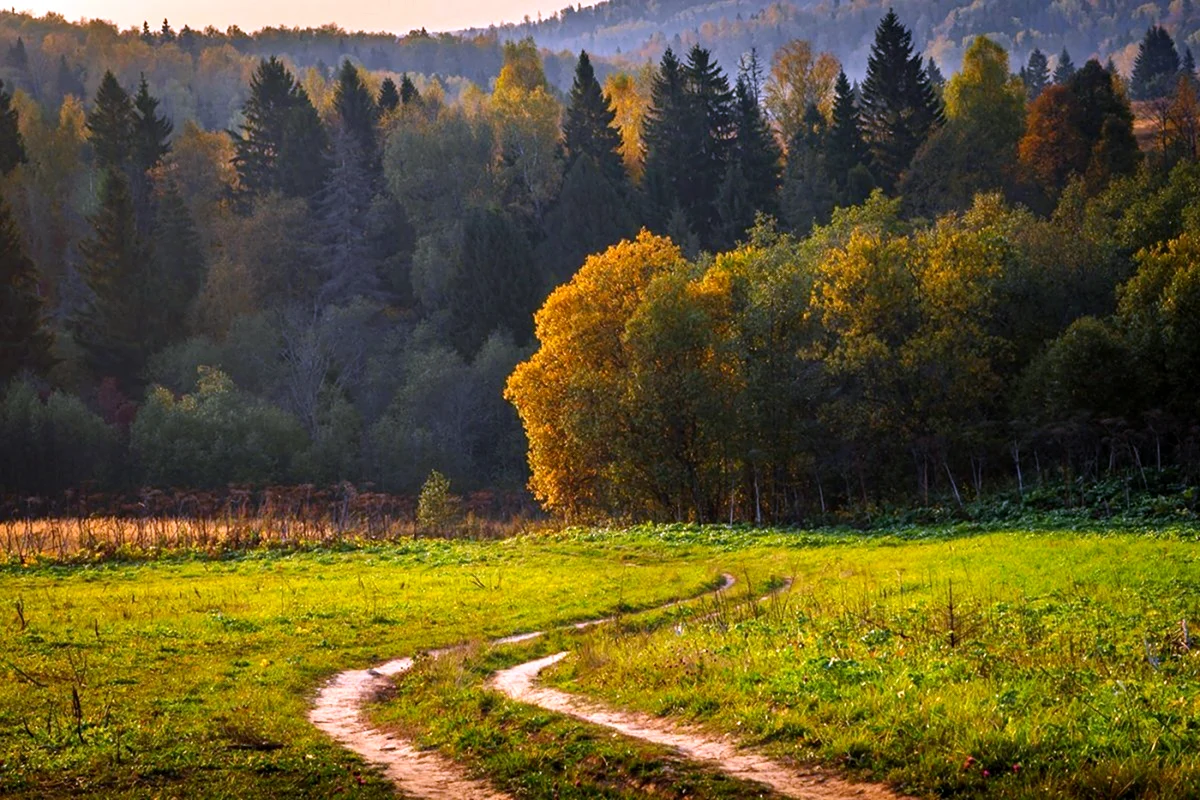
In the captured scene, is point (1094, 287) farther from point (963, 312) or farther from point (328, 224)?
point (328, 224)

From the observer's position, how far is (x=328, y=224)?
118500mm

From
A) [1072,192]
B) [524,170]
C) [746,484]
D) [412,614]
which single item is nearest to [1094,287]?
[1072,192]

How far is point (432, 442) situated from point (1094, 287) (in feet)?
169

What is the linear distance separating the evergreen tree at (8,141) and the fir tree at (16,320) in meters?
24.6

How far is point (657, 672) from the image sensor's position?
19.8 m

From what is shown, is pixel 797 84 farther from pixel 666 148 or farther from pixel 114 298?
pixel 114 298

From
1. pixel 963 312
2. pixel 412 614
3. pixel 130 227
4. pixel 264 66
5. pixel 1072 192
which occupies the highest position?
pixel 264 66

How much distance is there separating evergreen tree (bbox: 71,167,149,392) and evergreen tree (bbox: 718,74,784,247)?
54412 mm

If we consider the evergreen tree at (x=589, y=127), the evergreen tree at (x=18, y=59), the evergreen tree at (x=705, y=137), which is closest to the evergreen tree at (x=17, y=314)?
the evergreen tree at (x=589, y=127)

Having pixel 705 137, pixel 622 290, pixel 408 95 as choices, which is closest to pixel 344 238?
pixel 408 95

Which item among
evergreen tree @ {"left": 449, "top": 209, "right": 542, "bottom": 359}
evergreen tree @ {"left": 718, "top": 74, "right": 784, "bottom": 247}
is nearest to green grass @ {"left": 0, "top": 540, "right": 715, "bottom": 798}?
evergreen tree @ {"left": 449, "top": 209, "right": 542, "bottom": 359}

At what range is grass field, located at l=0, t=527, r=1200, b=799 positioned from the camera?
14172 millimetres

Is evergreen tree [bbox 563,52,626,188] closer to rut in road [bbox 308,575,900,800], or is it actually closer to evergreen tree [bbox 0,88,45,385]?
evergreen tree [bbox 0,88,45,385]

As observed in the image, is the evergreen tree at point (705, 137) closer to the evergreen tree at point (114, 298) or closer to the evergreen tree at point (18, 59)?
the evergreen tree at point (114, 298)
